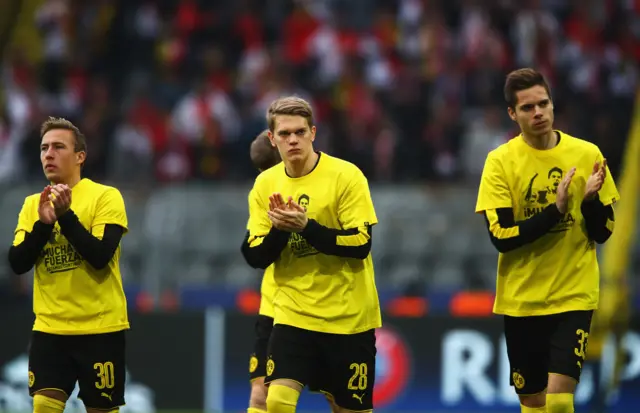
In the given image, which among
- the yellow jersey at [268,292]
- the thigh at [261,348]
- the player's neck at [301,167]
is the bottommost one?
the thigh at [261,348]

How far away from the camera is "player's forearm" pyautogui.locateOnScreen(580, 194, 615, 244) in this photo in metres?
8.23

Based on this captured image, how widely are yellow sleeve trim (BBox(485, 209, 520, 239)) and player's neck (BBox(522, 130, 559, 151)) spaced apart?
497 millimetres

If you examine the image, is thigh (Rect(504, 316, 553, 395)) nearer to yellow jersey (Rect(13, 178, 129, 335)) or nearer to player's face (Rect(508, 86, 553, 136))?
player's face (Rect(508, 86, 553, 136))

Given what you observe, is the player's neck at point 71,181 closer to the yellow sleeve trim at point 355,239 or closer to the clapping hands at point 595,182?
the yellow sleeve trim at point 355,239

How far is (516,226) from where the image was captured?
8.29 meters

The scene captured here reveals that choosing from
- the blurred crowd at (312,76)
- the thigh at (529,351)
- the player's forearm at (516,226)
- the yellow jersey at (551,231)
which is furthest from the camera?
the blurred crowd at (312,76)

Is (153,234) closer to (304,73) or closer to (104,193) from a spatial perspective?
(304,73)

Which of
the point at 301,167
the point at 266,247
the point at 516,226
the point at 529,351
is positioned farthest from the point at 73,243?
the point at 529,351

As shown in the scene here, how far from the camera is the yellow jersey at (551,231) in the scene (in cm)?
838

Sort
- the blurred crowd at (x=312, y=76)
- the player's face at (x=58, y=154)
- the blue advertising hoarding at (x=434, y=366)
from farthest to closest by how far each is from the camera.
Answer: the blurred crowd at (x=312, y=76), the blue advertising hoarding at (x=434, y=366), the player's face at (x=58, y=154)

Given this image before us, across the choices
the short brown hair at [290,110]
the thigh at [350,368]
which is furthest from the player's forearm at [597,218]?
the short brown hair at [290,110]

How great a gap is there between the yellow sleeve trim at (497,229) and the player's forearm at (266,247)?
1.28 meters

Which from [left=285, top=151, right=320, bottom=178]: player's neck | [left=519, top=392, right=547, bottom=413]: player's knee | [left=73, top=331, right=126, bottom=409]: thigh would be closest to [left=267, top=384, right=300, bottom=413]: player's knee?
[left=73, top=331, right=126, bottom=409]: thigh

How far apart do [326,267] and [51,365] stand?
184cm
